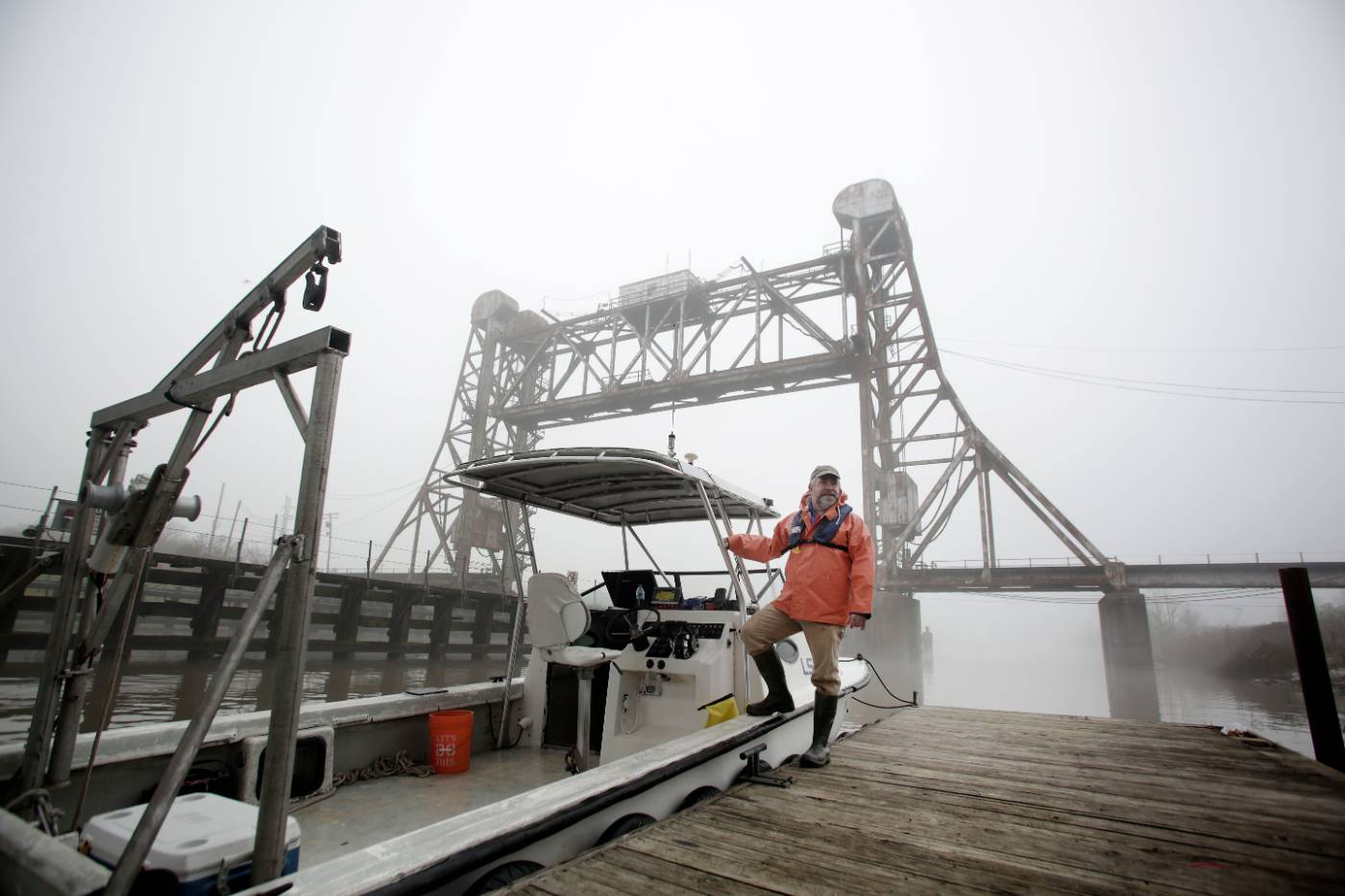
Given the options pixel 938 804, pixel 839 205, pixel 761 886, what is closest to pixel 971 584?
pixel 839 205

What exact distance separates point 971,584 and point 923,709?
1419 cm

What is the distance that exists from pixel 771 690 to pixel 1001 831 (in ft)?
4.53

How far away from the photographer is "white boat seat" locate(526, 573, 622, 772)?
3984 mm

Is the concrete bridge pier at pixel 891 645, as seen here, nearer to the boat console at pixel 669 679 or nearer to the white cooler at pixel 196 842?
the boat console at pixel 669 679

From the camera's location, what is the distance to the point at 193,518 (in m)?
2.24

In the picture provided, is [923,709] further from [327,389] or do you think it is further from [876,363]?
[876,363]

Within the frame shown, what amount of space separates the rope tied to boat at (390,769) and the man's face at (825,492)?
303 centimetres

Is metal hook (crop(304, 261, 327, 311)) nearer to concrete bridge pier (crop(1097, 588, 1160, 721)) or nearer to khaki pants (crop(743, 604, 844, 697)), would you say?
khaki pants (crop(743, 604, 844, 697))

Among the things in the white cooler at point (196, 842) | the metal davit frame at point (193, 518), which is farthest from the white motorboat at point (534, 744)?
the metal davit frame at point (193, 518)

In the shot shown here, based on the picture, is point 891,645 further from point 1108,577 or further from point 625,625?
point 625,625

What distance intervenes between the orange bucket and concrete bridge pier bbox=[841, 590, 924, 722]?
13.1 meters

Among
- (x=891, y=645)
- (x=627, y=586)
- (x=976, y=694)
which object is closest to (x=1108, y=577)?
(x=891, y=645)

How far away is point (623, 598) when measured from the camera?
5.09 metres

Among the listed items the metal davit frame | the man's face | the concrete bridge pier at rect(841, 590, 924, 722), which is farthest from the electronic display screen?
the concrete bridge pier at rect(841, 590, 924, 722)
